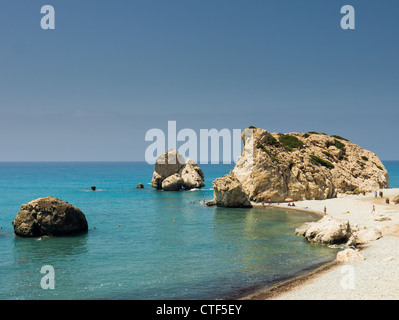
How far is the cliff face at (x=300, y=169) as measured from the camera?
2653 inches

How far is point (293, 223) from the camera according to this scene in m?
46.7

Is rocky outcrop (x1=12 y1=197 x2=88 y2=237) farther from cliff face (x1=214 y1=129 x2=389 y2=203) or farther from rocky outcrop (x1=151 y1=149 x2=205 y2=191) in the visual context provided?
rocky outcrop (x1=151 y1=149 x2=205 y2=191)

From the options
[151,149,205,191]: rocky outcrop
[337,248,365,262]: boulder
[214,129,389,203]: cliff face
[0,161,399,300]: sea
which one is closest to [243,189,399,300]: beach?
[337,248,365,262]: boulder

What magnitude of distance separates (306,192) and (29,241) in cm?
5146

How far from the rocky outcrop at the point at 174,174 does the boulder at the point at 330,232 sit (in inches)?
2771

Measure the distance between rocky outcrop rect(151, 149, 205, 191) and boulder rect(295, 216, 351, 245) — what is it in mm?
70379

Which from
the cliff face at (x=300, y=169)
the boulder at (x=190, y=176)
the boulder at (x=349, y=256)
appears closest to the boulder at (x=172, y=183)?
the boulder at (x=190, y=176)

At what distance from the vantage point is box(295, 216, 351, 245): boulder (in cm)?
3378

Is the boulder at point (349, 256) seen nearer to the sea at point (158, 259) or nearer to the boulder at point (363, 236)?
the sea at point (158, 259)

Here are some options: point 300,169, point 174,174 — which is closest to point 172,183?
point 174,174
